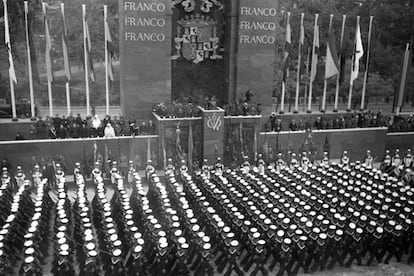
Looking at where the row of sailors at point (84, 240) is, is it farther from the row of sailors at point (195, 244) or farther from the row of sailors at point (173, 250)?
the row of sailors at point (195, 244)

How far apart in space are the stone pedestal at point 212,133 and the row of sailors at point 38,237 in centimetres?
833

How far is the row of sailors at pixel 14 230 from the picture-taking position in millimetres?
12312

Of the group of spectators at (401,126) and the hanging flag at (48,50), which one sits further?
the group of spectators at (401,126)

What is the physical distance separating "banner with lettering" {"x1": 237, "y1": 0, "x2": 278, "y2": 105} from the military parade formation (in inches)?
416

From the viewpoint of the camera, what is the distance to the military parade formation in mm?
12500

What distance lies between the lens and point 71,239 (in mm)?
13453

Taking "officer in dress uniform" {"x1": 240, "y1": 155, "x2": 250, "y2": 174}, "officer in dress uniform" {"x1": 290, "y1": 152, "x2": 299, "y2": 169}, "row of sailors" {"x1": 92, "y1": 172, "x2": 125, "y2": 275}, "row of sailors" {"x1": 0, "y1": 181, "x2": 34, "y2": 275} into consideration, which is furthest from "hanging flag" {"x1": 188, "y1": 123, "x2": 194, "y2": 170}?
"row of sailors" {"x1": 0, "y1": 181, "x2": 34, "y2": 275}

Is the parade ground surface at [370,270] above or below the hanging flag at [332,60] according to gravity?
below

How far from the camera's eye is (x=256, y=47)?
26484 millimetres

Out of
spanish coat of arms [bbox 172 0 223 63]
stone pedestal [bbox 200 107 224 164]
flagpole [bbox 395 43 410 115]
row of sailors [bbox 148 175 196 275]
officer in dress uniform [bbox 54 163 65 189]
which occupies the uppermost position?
spanish coat of arms [bbox 172 0 223 63]

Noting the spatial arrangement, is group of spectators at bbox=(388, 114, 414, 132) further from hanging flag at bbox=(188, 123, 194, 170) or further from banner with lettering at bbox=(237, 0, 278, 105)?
hanging flag at bbox=(188, 123, 194, 170)

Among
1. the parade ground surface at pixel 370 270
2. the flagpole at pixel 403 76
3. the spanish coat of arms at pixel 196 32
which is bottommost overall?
the parade ground surface at pixel 370 270

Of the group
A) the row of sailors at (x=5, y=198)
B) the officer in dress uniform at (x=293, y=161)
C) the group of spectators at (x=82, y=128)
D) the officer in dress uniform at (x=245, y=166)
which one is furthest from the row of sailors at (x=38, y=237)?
the officer in dress uniform at (x=293, y=161)

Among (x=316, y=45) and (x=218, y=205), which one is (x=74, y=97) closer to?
(x=316, y=45)
